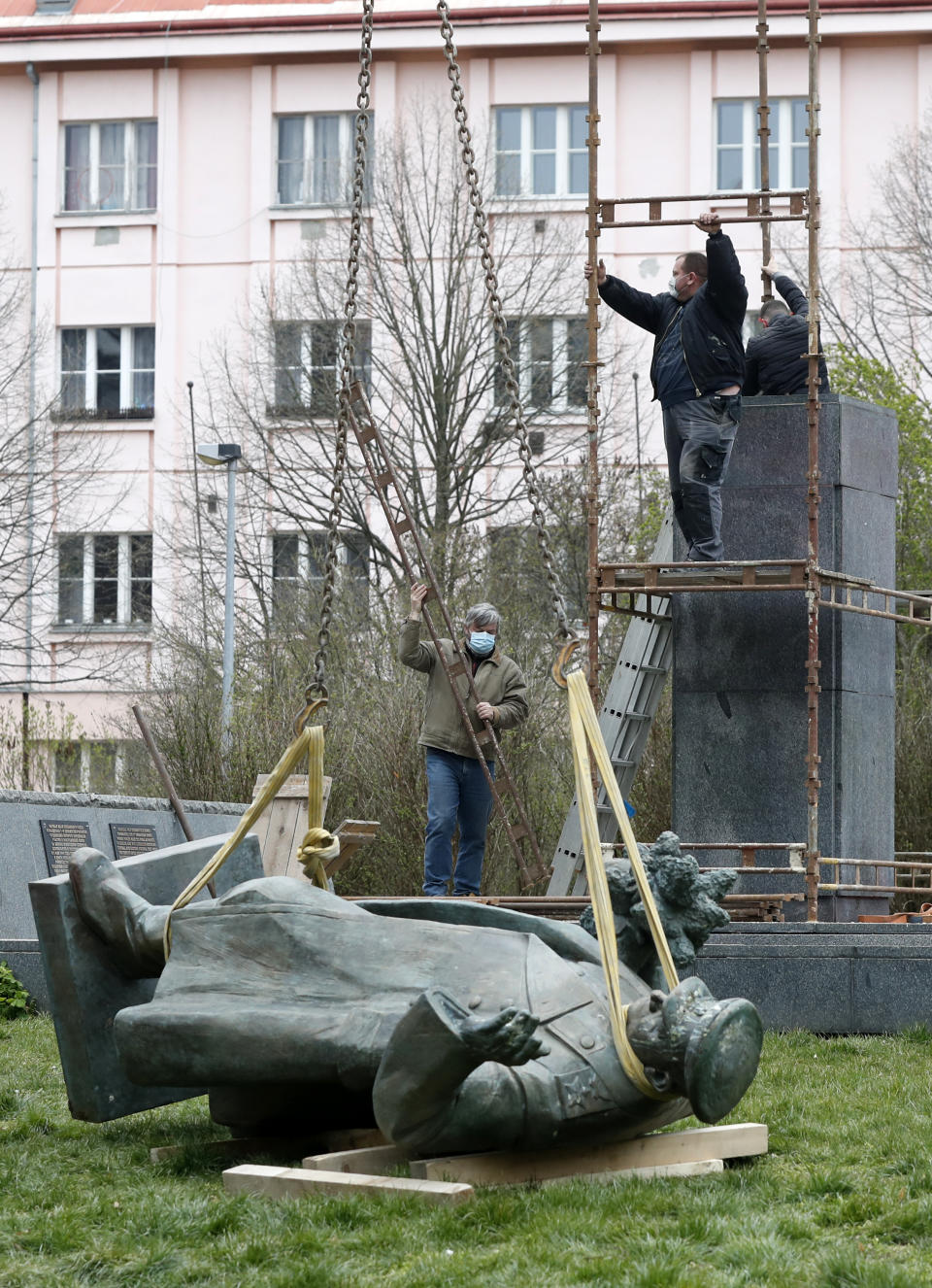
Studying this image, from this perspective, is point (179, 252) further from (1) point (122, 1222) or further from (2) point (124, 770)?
(1) point (122, 1222)

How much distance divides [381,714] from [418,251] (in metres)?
12.5

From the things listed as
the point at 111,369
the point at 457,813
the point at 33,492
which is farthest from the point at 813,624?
the point at 111,369

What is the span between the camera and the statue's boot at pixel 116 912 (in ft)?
21.0

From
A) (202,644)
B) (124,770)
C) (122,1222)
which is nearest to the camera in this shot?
(122,1222)

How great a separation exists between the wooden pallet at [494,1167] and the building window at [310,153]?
27814mm

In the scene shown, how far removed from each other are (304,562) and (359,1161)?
2438 centimetres

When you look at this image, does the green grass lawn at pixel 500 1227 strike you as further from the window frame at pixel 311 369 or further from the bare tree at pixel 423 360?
the window frame at pixel 311 369

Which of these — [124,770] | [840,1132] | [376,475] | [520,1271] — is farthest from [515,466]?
[520,1271]

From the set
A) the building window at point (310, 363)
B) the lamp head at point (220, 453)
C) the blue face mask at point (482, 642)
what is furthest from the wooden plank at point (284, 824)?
the building window at point (310, 363)

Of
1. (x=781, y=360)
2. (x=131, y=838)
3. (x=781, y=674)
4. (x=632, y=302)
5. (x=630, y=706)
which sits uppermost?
(x=632, y=302)

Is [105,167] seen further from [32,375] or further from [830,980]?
[830,980]

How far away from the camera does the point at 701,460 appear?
11.2 m

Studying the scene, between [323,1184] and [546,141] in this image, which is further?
[546,141]

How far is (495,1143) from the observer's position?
5.52 meters
